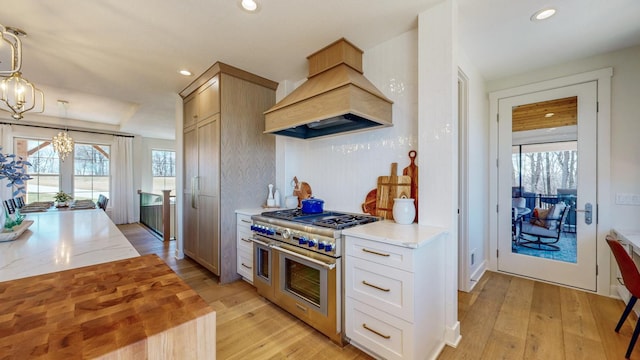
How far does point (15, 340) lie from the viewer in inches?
23.5

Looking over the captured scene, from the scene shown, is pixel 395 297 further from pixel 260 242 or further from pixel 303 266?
pixel 260 242

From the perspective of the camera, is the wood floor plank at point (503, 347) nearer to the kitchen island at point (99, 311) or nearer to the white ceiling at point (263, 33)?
the kitchen island at point (99, 311)

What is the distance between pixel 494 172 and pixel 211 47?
3726 millimetres

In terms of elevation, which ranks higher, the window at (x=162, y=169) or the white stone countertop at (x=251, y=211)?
the window at (x=162, y=169)

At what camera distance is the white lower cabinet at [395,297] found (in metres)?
1.54

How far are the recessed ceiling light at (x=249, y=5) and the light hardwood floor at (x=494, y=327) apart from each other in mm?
2592

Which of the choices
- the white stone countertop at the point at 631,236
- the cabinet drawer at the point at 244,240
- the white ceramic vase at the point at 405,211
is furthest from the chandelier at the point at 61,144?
the white stone countertop at the point at 631,236

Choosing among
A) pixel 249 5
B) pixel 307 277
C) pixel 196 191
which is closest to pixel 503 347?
pixel 307 277

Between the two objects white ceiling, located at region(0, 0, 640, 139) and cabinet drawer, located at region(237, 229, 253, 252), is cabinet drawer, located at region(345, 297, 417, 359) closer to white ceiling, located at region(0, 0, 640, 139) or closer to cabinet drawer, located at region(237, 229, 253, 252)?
cabinet drawer, located at region(237, 229, 253, 252)

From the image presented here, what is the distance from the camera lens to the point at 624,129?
8.30 ft

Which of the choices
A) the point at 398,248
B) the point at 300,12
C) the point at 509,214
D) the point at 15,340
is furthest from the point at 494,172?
the point at 15,340

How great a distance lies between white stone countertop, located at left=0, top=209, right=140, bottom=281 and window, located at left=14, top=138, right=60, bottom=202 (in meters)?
5.17

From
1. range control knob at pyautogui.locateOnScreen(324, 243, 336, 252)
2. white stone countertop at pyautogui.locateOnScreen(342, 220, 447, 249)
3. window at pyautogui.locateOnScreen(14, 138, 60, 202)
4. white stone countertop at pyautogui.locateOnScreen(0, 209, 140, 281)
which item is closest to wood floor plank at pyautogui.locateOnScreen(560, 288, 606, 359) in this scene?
white stone countertop at pyautogui.locateOnScreen(342, 220, 447, 249)

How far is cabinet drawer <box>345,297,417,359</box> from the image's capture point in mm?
1559
